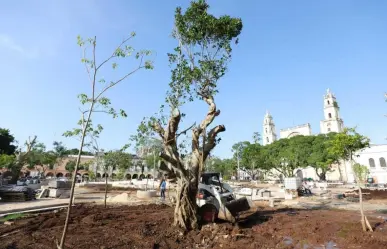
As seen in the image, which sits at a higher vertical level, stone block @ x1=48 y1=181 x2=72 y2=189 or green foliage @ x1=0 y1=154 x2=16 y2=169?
green foliage @ x1=0 y1=154 x2=16 y2=169

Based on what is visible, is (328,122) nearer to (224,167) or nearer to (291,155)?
(224,167)

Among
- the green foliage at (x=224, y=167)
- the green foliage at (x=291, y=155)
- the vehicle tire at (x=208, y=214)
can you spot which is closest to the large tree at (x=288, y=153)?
the green foliage at (x=291, y=155)

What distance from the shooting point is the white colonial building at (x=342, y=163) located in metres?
58.2

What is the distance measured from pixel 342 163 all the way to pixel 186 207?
238 feet

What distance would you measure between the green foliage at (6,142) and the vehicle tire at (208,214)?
5715 centimetres

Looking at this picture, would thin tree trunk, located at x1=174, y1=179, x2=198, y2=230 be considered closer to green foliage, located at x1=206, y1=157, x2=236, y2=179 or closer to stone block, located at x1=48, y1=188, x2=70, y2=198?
stone block, located at x1=48, y1=188, x2=70, y2=198

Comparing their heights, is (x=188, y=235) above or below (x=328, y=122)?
below

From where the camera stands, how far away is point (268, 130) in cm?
10275

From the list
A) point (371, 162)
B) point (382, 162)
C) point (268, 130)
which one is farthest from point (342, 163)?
point (268, 130)

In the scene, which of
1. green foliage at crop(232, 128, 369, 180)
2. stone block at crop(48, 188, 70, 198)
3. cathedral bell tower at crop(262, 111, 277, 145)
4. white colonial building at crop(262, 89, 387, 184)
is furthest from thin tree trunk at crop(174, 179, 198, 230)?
cathedral bell tower at crop(262, 111, 277, 145)

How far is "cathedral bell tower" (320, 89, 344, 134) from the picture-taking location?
269 ft

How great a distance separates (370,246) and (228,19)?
36.8 ft

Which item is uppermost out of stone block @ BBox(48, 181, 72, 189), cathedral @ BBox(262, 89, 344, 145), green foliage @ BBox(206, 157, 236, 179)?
cathedral @ BBox(262, 89, 344, 145)

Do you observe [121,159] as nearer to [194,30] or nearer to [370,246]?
[194,30]
